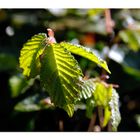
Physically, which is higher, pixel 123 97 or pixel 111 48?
pixel 111 48

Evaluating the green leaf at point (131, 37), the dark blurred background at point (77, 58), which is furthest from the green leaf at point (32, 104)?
the green leaf at point (131, 37)

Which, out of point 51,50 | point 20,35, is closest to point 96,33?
point 20,35

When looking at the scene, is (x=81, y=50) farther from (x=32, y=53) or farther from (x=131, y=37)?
(x=131, y=37)

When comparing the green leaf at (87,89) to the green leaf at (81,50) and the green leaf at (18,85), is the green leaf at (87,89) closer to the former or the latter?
the green leaf at (81,50)

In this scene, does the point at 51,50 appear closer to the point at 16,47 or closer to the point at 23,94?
the point at 23,94

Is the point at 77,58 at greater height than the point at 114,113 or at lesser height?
greater

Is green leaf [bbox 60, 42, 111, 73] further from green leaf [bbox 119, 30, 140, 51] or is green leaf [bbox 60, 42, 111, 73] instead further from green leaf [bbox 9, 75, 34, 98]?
green leaf [bbox 119, 30, 140, 51]

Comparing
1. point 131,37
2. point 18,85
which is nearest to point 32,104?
point 18,85
